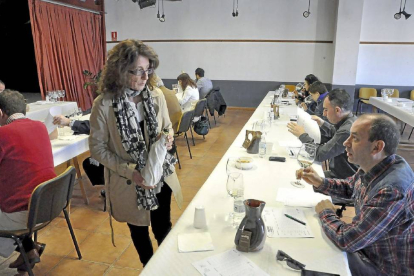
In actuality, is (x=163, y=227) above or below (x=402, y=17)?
below

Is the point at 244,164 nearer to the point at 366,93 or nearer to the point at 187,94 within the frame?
the point at 187,94

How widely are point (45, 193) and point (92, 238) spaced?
98 cm

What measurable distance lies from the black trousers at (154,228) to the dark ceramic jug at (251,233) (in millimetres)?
828

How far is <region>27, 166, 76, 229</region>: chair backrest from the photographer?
1.90m

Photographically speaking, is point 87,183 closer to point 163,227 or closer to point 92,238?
point 92,238

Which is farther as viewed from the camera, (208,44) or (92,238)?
(208,44)

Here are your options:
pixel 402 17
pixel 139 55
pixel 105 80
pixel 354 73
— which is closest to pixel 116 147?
pixel 105 80

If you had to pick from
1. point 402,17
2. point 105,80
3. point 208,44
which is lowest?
point 105,80

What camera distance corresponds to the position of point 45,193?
1954 mm

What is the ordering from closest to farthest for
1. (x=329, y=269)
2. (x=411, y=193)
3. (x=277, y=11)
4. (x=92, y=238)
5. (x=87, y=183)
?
(x=329, y=269), (x=411, y=193), (x=92, y=238), (x=87, y=183), (x=277, y=11)

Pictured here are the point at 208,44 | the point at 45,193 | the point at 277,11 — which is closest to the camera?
the point at 45,193

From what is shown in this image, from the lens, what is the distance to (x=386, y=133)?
4.45ft

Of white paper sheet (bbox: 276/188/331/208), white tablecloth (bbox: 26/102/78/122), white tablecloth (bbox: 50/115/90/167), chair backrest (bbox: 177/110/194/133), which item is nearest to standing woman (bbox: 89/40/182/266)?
white paper sheet (bbox: 276/188/331/208)

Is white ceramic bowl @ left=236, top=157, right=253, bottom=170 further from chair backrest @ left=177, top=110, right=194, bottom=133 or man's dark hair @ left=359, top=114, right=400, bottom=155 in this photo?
chair backrest @ left=177, top=110, right=194, bottom=133
